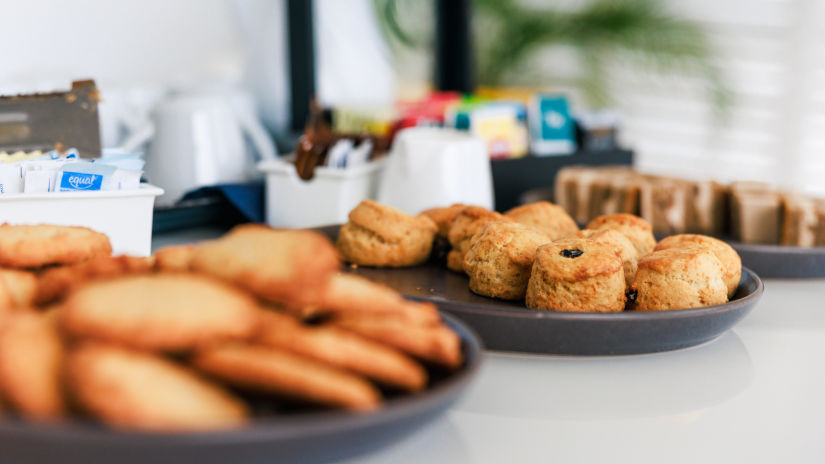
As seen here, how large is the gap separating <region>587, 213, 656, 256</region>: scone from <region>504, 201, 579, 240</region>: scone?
0.04 metres

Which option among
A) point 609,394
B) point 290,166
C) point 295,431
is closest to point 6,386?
point 295,431

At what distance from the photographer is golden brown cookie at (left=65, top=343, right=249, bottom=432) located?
42cm

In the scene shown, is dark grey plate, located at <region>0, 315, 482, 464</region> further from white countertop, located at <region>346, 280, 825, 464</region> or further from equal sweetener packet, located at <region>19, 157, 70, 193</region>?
equal sweetener packet, located at <region>19, 157, 70, 193</region>

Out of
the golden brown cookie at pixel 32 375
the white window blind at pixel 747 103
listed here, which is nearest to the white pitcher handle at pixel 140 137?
the golden brown cookie at pixel 32 375

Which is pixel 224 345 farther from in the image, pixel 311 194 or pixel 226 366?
pixel 311 194

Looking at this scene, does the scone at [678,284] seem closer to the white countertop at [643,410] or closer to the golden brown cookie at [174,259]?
the white countertop at [643,410]

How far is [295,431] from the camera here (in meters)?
0.44

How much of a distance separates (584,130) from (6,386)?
1.80 metres

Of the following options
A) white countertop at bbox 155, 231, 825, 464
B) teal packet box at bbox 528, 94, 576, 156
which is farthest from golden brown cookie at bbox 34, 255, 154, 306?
teal packet box at bbox 528, 94, 576, 156

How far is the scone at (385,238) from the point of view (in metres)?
1.09

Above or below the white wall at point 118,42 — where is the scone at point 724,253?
below

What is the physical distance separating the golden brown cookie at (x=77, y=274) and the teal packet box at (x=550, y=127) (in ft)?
4.69

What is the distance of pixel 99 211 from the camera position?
37.2 inches

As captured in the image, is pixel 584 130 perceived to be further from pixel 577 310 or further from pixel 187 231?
pixel 577 310
